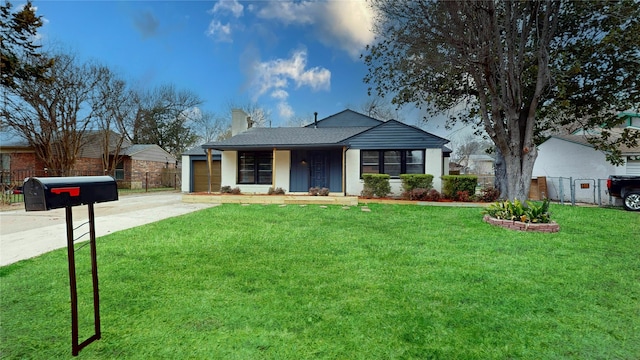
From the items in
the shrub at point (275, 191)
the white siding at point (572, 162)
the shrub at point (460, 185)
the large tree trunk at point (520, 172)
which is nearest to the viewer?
the large tree trunk at point (520, 172)

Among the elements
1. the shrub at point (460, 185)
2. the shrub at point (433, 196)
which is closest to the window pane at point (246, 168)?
the shrub at point (433, 196)

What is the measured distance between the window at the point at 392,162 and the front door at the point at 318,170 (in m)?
1.76

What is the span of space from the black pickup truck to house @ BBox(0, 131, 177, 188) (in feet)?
78.2

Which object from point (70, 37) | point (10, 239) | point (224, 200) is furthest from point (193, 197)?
point (70, 37)

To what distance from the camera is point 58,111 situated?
52.3 ft

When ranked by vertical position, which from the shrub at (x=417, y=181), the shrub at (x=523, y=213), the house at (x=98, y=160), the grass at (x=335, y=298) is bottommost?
the grass at (x=335, y=298)

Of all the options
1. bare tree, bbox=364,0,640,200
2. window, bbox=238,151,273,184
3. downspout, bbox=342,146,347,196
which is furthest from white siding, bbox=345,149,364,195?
bare tree, bbox=364,0,640,200

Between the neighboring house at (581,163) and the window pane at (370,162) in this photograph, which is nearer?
the neighboring house at (581,163)

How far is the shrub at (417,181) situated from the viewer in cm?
1159

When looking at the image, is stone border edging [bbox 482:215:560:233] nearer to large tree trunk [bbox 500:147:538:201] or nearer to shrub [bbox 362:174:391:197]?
large tree trunk [bbox 500:147:538:201]

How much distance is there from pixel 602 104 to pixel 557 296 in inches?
409

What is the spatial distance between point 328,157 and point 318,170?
79 cm

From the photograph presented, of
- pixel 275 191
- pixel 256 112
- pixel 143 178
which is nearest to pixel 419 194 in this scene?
pixel 275 191

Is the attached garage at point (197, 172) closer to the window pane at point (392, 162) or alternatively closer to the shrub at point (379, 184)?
the shrub at point (379, 184)
